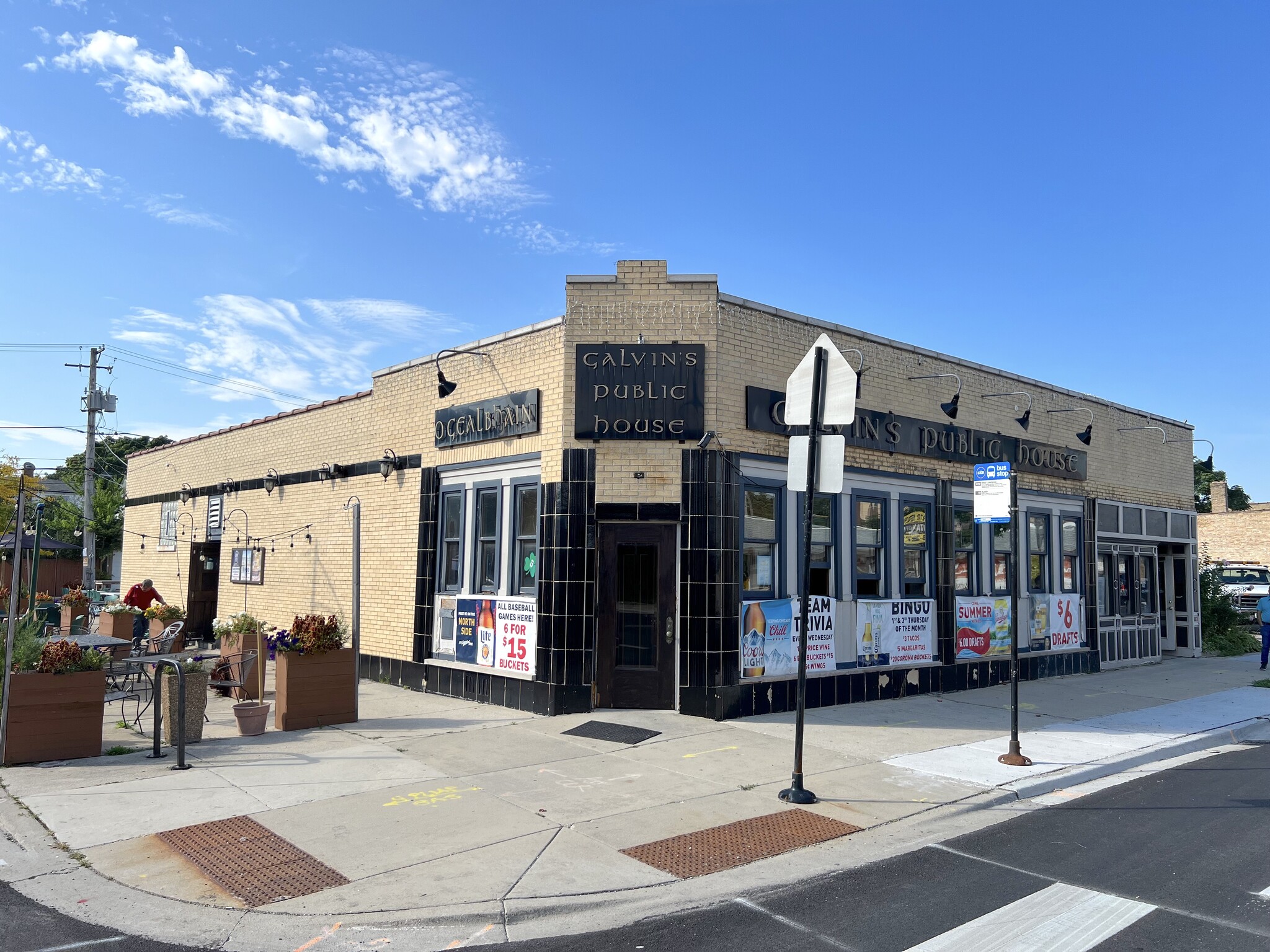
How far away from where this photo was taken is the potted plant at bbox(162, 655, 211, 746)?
31.4 feet

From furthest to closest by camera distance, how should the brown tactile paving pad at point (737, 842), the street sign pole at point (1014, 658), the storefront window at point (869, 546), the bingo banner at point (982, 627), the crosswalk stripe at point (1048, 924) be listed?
the bingo banner at point (982, 627) < the storefront window at point (869, 546) < the street sign pole at point (1014, 658) < the brown tactile paving pad at point (737, 842) < the crosswalk stripe at point (1048, 924)

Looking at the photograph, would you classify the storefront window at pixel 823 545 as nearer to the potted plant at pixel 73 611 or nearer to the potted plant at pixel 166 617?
the potted plant at pixel 166 617

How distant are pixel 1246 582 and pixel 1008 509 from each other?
2667 centimetres

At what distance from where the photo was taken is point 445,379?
13719 mm

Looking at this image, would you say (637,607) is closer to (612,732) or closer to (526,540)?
(612,732)

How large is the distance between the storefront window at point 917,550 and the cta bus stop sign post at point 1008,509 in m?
3.81

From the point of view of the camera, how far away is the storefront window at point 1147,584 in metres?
19.6

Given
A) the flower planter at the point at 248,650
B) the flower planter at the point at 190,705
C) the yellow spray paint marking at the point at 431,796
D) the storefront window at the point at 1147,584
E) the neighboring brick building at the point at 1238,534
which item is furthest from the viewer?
the neighboring brick building at the point at 1238,534

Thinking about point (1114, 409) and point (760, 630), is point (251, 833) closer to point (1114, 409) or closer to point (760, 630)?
point (760, 630)

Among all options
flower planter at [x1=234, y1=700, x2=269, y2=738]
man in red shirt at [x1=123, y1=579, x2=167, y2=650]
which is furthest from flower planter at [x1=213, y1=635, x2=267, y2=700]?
man in red shirt at [x1=123, y1=579, x2=167, y2=650]

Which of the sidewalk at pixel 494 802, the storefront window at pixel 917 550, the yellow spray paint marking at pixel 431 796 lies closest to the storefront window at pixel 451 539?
the sidewalk at pixel 494 802

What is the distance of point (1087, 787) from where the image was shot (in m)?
8.68

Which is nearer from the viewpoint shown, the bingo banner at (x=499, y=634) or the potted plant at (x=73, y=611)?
the bingo banner at (x=499, y=634)

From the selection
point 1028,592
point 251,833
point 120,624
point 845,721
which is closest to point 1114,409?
point 1028,592
